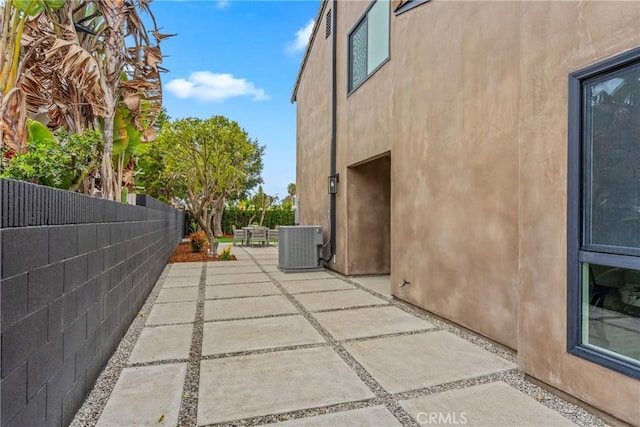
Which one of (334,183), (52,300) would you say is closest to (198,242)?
(334,183)

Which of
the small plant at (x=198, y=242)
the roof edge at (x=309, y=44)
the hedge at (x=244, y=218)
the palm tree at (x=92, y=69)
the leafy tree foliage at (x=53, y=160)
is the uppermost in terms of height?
the roof edge at (x=309, y=44)

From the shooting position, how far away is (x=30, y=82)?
421 centimetres

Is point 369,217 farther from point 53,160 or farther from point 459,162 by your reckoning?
point 53,160

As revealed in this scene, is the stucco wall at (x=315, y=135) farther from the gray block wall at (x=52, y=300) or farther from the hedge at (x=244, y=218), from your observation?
the hedge at (x=244, y=218)

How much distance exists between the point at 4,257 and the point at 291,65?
15339mm

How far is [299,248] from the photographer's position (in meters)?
7.77

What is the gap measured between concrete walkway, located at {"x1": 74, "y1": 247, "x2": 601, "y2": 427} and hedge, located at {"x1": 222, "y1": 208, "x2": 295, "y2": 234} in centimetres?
1628

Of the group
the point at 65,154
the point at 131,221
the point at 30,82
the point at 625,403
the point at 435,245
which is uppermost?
the point at 30,82

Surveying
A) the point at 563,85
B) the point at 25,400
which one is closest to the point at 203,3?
the point at 563,85

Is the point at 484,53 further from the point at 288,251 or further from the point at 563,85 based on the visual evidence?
the point at 288,251

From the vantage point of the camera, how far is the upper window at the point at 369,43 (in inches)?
231

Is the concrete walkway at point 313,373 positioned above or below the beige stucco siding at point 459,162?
below

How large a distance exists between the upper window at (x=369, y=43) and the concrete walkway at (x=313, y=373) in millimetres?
4293

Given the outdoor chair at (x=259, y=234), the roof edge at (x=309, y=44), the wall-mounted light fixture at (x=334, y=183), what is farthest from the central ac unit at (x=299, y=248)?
the outdoor chair at (x=259, y=234)
